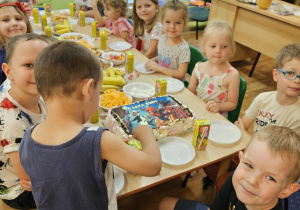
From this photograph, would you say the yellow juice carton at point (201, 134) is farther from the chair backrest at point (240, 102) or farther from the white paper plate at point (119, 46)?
the white paper plate at point (119, 46)

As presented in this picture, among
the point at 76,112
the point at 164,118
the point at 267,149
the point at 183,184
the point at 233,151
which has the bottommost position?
the point at 183,184

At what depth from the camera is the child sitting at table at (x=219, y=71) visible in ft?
6.16

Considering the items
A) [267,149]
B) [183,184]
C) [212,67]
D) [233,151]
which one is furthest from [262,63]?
[267,149]

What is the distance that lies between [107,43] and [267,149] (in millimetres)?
2048

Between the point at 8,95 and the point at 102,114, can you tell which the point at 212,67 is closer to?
the point at 102,114

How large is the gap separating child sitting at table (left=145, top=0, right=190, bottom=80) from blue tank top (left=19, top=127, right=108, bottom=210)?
1.35 metres

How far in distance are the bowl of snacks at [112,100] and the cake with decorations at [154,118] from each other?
0.50 ft

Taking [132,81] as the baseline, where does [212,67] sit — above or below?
above

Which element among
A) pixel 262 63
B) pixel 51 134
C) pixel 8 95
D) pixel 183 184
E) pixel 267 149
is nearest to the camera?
pixel 51 134

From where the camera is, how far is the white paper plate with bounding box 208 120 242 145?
1.45 meters

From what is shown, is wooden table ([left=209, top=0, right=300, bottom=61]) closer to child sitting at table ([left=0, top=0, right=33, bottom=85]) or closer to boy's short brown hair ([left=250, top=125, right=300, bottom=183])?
boy's short brown hair ([left=250, top=125, right=300, bottom=183])

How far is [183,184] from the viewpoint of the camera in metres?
2.14

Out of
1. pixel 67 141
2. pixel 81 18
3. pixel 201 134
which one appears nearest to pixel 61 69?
pixel 67 141

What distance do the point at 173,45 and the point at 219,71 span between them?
1.82 ft
